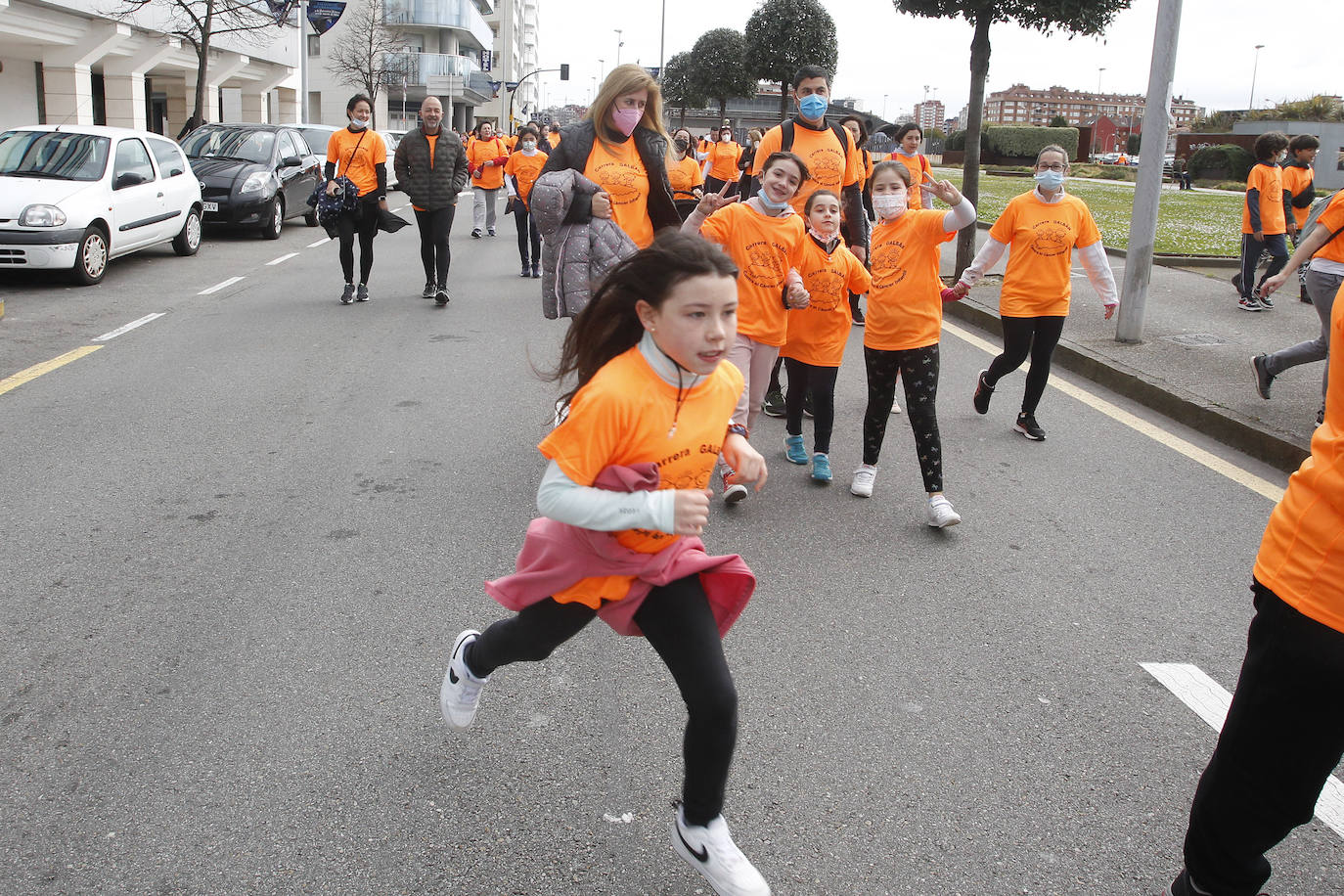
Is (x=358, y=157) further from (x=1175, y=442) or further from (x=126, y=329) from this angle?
(x=1175, y=442)

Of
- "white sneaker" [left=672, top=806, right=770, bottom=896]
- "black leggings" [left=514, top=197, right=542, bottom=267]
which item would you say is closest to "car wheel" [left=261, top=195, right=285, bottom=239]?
"black leggings" [left=514, top=197, right=542, bottom=267]

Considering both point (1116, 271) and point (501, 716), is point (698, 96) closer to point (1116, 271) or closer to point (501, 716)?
point (1116, 271)

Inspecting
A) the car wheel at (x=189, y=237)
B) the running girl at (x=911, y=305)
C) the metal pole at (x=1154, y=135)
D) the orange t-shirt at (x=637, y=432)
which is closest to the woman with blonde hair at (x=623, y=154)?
the running girl at (x=911, y=305)

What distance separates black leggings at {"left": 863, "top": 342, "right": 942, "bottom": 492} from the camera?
5.29 m

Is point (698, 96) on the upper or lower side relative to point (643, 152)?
upper

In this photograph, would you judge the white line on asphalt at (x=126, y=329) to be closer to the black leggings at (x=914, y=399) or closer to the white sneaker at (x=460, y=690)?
the black leggings at (x=914, y=399)

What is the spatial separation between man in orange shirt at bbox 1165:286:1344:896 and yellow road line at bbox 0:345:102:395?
24.2 feet

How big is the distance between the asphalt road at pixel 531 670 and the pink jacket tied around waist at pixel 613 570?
0.62m

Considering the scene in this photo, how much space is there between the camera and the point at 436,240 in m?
10.9

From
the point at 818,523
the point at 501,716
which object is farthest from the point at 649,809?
the point at 818,523

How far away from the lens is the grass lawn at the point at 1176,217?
1791cm

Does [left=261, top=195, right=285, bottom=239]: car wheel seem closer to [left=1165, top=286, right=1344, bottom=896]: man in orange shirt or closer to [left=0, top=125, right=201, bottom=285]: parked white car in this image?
[left=0, top=125, right=201, bottom=285]: parked white car

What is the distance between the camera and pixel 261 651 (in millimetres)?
3766

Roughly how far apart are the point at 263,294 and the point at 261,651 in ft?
28.5
